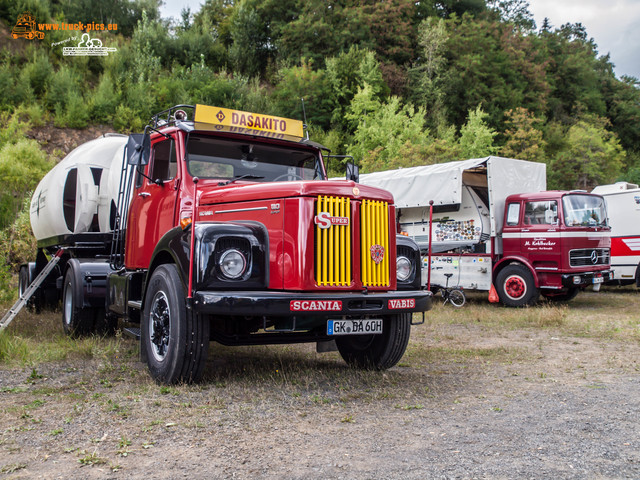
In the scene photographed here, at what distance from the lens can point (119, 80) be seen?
2933 centimetres

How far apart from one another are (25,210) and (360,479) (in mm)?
14892

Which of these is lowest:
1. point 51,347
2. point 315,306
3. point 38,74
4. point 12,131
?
point 51,347

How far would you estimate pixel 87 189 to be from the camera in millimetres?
9094

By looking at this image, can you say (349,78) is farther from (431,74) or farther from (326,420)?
(326,420)

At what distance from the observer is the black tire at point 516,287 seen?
13.4 metres

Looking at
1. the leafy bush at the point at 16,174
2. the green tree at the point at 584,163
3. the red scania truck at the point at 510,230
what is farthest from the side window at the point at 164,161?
the green tree at the point at 584,163

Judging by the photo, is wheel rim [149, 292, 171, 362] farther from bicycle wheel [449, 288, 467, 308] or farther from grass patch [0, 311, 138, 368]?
bicycle wheel [449, 288, 467, 308]

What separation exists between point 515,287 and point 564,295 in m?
2.11

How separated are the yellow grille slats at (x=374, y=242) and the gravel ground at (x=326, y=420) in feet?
3.55

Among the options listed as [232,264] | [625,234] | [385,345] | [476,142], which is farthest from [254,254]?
[476,142]

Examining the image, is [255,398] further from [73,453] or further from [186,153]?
[186,153]

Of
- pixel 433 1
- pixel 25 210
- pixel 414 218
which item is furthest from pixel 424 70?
pixel 25 210

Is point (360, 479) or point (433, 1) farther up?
point (433, 1)

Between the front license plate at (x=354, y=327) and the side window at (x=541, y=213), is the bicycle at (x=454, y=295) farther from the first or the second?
the front license plate at (x=354, y=327)
